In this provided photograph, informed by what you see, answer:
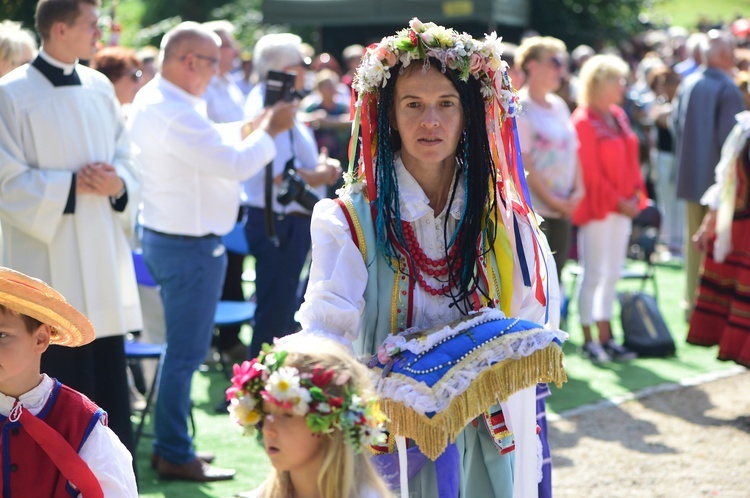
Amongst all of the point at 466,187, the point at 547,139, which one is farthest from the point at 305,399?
the point at 547,139

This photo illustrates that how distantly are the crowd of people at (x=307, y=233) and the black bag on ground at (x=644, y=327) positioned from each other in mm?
129

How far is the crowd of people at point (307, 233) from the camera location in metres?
3.20

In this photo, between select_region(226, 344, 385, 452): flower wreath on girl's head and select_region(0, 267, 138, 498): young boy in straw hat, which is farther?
select_region(0, 267, 138, 498): young boy in straw hat

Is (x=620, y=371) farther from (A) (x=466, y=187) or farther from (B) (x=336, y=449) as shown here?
(B) (x=336, y=449)

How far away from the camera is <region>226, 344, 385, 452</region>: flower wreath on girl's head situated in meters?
2.56

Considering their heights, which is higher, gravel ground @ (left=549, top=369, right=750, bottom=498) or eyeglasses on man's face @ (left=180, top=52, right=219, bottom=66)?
eyeglasses on man's face @ (left=180, top=52, right=219, bottom=66)

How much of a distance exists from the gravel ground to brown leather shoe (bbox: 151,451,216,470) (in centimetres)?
180

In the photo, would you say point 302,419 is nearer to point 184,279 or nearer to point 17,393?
point 17,393

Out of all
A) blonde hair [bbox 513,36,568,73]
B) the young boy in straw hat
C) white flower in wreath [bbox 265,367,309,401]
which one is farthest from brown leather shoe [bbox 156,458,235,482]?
blonde hair [bbox 513,36,568,73]

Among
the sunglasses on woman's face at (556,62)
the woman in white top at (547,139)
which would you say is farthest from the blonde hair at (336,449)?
the sunglasses on woman's face at (556,62)

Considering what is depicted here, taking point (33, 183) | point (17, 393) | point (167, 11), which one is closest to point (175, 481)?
point (33, 183)

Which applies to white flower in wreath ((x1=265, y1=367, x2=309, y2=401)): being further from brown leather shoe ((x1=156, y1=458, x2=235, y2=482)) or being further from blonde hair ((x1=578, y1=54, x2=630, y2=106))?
blonde hair ((x1=578, y1=54, x2=630, y2=106))

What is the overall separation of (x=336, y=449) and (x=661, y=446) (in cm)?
439

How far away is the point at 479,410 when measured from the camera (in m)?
3.08
